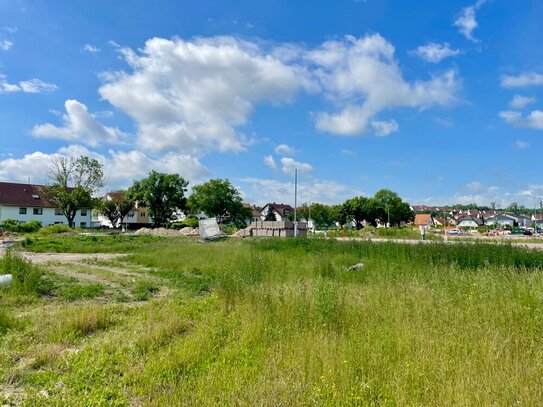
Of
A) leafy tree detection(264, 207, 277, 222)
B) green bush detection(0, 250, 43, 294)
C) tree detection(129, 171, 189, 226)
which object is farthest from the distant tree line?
green bush detection(0, 250, 43, 294)

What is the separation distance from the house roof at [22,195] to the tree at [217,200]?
26.4 metres

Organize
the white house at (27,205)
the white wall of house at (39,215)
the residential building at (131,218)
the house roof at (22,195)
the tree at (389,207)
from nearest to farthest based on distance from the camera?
the white wall of house at (39,215) < the white house at (27,205) < the house roof at (22,195) < the residential building at (131,218) < the tree at (389,207)

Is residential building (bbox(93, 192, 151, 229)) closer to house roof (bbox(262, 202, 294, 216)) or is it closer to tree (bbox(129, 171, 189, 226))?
tree (bbox(129, 171, 189, 226))

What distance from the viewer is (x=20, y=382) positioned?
3.92 metres

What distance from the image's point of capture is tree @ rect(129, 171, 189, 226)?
69.4 meters

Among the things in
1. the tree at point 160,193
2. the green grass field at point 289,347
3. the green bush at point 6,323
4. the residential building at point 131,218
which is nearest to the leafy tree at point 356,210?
the tree at point 160,193

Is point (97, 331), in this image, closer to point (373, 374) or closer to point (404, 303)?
point (373, 374)

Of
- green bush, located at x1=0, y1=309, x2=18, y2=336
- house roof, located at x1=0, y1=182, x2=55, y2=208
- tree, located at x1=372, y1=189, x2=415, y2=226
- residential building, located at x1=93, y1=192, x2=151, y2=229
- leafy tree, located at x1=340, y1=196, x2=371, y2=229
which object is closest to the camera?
green bush, located at x1=0, y1=309, x2=18, y2=336

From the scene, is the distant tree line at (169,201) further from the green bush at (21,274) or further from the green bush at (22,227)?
the green bush at (21,274)

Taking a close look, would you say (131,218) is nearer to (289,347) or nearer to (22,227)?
(22,227)

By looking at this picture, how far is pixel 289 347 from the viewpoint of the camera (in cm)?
443

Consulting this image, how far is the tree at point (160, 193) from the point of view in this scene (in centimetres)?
6944

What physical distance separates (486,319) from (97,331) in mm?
5583

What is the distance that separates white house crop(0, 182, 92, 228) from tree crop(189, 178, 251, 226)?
21693 millimetres
